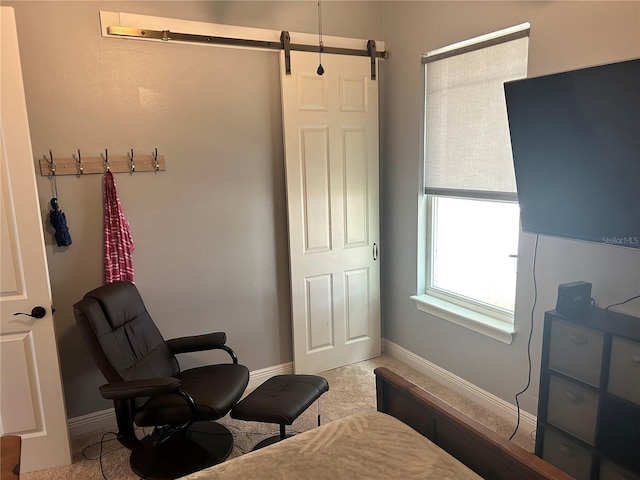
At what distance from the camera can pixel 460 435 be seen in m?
1.60

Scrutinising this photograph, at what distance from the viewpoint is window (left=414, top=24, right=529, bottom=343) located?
259 cm

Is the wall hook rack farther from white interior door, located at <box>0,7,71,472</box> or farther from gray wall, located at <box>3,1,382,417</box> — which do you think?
white interior door, located at <box>0,7,71,472</box>

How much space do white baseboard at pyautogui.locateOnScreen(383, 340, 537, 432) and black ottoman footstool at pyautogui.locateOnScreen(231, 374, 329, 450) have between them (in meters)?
Result: 1.09

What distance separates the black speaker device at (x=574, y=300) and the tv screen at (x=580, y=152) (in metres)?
0.25

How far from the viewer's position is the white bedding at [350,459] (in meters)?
1.45

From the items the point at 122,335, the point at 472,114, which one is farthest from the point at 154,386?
the point at 472,114

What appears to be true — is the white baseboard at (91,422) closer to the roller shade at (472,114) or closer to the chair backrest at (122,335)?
the chair backrest at (122,335)

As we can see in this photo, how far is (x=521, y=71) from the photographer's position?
247cm

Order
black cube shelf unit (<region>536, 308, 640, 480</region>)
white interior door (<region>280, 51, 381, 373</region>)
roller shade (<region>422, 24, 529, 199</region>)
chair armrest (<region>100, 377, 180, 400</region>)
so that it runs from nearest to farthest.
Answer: black cube shelf unit (<region>536, 308, 640, 480</region>)
chair armrest (<region>100, 377, 180, 400</region>)
roller shade (<region>422, 24, 529, 199</region>)
white interior door (<region>280, 51, 381, 373</region>)

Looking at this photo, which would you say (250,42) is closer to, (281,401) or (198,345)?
(198,345)

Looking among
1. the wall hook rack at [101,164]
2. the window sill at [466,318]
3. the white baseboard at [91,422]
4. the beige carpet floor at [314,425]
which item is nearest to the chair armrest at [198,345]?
the beige carpet floor at [314,425]

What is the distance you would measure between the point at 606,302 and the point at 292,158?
197 centimetres

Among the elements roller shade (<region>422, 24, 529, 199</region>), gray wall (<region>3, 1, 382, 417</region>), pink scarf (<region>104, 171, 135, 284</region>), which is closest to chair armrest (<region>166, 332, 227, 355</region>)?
gray wall (<region>3, 1, 382, 417</region>)

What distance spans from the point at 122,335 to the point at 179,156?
109 centimetres
